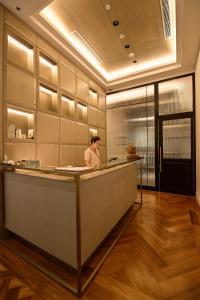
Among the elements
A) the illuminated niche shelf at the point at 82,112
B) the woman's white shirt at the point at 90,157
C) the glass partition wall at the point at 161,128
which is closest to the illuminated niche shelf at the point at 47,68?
the illuminated niche shelf at the point at 82,112

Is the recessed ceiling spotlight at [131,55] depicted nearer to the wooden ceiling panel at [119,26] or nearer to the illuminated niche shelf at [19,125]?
the wooden ceiling panel at [119,26]

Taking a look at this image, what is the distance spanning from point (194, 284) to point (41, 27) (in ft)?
13.6

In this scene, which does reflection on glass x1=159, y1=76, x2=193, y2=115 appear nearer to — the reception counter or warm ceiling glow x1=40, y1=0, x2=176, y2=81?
warm ceiling glow x1=40, y1=0, x2=176, y2=81

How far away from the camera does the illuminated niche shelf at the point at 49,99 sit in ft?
11.0

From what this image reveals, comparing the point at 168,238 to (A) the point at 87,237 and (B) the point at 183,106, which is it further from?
(B) the point at 183,106

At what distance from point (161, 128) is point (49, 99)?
329 cm

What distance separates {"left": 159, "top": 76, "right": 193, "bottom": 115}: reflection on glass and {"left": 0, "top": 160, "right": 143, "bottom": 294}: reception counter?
11.2ft

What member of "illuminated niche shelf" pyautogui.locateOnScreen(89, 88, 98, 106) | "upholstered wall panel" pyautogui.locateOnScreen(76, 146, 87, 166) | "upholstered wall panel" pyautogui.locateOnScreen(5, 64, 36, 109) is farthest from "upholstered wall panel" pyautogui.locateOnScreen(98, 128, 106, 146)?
"upholstered wall panel" pyautogui.locateOnScreen(5, 64, 36, 109)

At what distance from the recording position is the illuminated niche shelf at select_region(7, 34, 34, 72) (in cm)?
265

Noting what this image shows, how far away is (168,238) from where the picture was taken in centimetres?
231

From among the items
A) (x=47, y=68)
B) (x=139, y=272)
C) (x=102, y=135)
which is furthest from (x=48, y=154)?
(x=102, y=135)

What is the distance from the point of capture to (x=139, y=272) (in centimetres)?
165

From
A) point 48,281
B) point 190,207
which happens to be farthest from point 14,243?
point 190,207

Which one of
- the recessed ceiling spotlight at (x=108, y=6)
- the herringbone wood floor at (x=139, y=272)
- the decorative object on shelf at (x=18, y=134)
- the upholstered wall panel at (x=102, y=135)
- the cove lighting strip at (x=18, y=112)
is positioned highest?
the recessed ceiling spotlight at (x=108, y=6)
